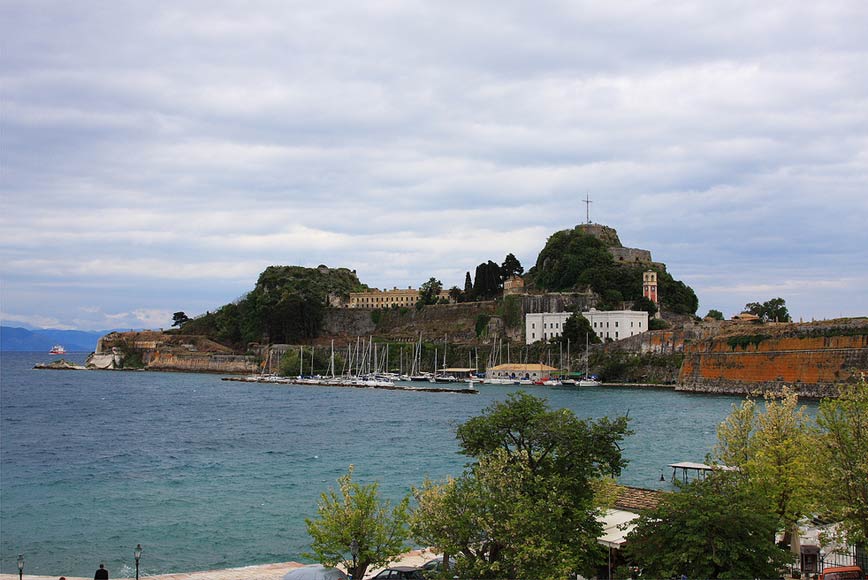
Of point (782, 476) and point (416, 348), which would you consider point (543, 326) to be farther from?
point (782, 476)

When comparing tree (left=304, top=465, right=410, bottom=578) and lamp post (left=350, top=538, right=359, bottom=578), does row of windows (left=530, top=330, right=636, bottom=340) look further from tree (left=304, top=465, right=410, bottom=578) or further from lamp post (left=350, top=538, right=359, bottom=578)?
lamp post (left=350, top=538, right=359, bottom=578)

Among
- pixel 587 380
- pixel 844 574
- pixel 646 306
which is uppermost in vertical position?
pixel 646 306

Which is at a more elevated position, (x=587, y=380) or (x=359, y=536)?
(x=587, y=380)

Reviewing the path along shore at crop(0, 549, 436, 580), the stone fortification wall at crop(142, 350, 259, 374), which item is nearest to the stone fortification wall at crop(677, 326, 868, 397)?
the path along shore at crop(0, 549, 436, 580)

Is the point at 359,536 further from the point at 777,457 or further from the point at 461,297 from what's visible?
the point at 461,297

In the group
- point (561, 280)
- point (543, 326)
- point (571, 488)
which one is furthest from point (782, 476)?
point (561, 280)

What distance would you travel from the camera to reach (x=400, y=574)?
60.0 feet

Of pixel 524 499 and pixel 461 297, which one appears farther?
pixel 461 297

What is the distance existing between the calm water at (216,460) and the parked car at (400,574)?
239 inches

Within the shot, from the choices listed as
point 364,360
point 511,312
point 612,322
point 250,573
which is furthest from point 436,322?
point 250,573

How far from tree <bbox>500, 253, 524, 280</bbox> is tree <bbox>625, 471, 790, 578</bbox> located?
115 m

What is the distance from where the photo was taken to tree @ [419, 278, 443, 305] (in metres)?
137

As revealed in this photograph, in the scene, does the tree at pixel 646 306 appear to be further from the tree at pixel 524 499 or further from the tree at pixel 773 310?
the tree at pixel 524 499

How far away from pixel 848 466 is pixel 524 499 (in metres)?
6.46
